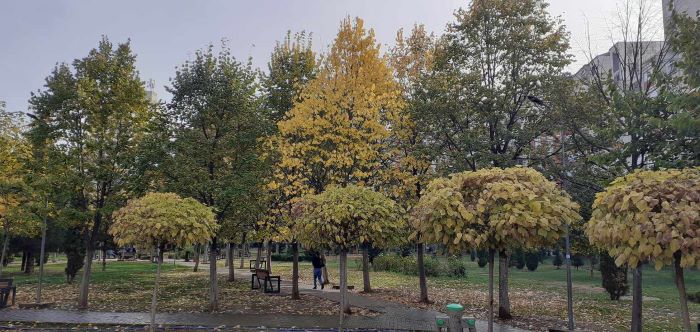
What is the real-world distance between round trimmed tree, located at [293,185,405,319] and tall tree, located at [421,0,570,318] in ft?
21.6

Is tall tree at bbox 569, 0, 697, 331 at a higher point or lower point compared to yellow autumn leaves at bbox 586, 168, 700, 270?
higher

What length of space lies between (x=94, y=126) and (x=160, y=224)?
8148 millimetres

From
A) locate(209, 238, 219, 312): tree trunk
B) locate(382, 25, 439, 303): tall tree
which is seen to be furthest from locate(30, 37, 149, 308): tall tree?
locate(382, 25, 439, 303): tall tree

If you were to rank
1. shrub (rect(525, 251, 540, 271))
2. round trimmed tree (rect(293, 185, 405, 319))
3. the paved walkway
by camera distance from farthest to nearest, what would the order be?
1. shrub (rect(525, 251, 540, 271))
2. the paved walkway
3. round trimmed tree (rect(293, 185, 405, 319))

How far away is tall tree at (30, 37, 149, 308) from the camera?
51.7ft

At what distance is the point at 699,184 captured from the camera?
211 inches

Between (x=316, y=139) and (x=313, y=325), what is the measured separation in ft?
19.0

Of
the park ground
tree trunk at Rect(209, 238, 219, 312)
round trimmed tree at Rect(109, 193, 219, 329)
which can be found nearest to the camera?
round trimmed tree at Rect(109, 193, 219, 329)

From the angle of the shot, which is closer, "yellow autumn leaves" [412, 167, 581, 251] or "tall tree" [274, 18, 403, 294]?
"yellow autumn leaves" [412, 167, 581, 251]

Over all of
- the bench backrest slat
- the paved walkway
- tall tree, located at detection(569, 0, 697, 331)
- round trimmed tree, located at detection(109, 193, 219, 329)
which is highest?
tall tree, located at detection(569, 0, 697, 331)

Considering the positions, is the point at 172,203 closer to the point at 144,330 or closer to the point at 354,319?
the point at 144,330

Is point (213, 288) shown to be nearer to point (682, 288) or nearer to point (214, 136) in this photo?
point (214, 136)

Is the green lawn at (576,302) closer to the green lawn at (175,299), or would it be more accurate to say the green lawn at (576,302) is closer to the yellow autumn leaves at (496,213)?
the green lawn at (175,299)

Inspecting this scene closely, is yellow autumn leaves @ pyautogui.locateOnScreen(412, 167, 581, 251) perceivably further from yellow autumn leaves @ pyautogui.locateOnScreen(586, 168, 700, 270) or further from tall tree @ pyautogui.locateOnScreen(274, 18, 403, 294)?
tall tree @ pyautogui.locateOnScreen(274, 18, 403, 294)
